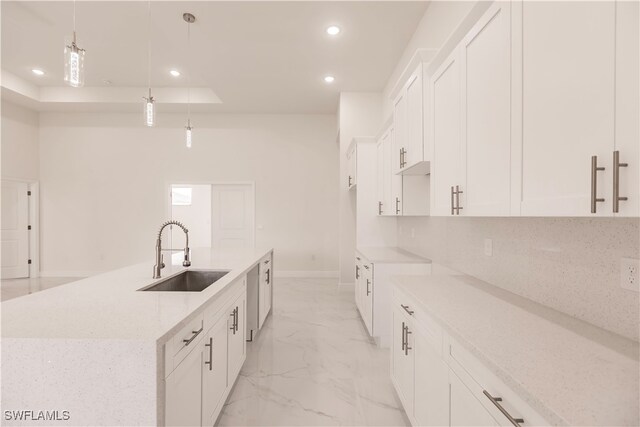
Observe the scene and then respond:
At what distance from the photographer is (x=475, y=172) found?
157 cm

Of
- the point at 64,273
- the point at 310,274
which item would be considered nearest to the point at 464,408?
the point at 310,274

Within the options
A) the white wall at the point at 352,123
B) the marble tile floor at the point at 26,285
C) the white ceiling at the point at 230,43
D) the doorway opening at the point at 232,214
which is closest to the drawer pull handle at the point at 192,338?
the white ceiling at the point at 230,43

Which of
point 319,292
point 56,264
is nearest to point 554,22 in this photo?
point 319,292

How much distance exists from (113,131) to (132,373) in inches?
275

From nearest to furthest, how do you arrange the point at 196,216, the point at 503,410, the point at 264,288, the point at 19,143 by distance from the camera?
the point at 503,410 < the point at 264,288 < the point at 19,143 < the point at 196,216

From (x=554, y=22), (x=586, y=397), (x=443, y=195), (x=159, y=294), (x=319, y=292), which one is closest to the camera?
(x=586, y=397)

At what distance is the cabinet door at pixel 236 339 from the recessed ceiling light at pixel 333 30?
123 inches

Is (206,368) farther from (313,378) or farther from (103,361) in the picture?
(313,378)

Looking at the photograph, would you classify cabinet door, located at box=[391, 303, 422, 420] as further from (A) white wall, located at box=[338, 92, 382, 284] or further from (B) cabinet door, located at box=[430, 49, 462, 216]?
(A) white wall, located at box=[338, 92, 382, 284]

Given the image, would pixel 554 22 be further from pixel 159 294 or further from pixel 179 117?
pixel 179 117

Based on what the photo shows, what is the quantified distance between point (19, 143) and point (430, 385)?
27.0 ft

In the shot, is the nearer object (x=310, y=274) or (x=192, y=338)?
(x=192, y=338)

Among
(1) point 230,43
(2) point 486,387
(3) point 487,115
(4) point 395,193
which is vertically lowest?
(2) point 486,387

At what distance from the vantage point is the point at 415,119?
2369mm
